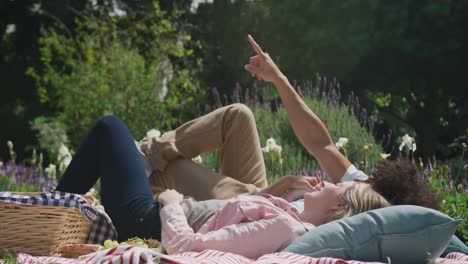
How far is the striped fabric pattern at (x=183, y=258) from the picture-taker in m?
2.51

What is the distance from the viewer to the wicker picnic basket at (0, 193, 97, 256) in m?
3.35

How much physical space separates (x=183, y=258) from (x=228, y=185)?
4.58 feet

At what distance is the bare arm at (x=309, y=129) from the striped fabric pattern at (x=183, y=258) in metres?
0.86

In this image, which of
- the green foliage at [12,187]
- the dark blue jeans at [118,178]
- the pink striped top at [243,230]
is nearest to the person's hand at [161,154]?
the dark blue jeans at [118,178]

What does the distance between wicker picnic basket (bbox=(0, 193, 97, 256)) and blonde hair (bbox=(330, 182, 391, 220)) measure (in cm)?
119

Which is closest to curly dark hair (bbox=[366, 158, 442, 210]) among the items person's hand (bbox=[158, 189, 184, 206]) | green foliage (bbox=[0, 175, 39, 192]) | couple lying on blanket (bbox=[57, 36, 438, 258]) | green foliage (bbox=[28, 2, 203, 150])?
couple lying on blanket (bbox=[57, 36, 438, 258])

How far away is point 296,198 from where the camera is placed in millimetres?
3719

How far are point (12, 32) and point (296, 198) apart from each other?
36.1 ft

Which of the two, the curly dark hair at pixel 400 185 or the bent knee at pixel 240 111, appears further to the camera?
the bent knee at pixel 240 111

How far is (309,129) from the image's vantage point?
3930 millimetres

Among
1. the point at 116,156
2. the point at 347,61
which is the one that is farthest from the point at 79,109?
the point at 116,156

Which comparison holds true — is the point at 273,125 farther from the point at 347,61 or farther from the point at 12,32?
the point at 12,32

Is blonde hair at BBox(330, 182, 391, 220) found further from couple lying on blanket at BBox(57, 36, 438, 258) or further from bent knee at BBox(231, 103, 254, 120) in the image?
bent knee at BBox(231, 103, 254, 120)

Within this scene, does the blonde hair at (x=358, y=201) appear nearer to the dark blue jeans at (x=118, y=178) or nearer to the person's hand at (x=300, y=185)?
the person's hand at (x=300, y=185)
